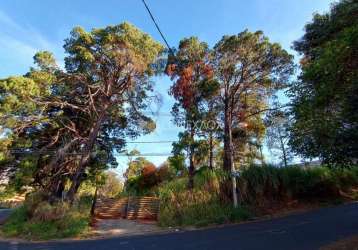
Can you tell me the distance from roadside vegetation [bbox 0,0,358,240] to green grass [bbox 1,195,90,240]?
0.18ft

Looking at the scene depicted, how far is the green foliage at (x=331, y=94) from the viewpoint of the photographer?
645cm

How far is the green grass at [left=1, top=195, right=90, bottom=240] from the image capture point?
1422 cm

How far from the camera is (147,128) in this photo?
21.8m

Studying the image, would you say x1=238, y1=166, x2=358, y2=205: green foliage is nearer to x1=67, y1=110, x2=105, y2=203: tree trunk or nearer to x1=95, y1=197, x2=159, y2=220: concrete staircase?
x1=95, y1=197, x2=159, y2=220: concrete staircase

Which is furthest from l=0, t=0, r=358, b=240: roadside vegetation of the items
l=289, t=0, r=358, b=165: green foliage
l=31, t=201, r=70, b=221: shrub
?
l=289, t=0, r=358, b=165: green foliage

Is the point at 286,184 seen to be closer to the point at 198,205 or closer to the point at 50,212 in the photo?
the point at 198,205

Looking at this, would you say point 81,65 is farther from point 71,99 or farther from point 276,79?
point 276,79

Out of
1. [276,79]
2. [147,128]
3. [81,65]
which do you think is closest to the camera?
[81,65]

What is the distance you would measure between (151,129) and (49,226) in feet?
31.1

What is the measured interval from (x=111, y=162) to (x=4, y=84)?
9.74 m

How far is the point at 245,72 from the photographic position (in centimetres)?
2084

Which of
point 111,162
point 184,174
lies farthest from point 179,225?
point 111,162

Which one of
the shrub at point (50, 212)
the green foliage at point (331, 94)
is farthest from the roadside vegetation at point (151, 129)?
the green foliage at point (331, 94)

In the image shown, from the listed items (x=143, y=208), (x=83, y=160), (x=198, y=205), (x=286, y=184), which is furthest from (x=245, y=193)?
(x=83, y=160)
